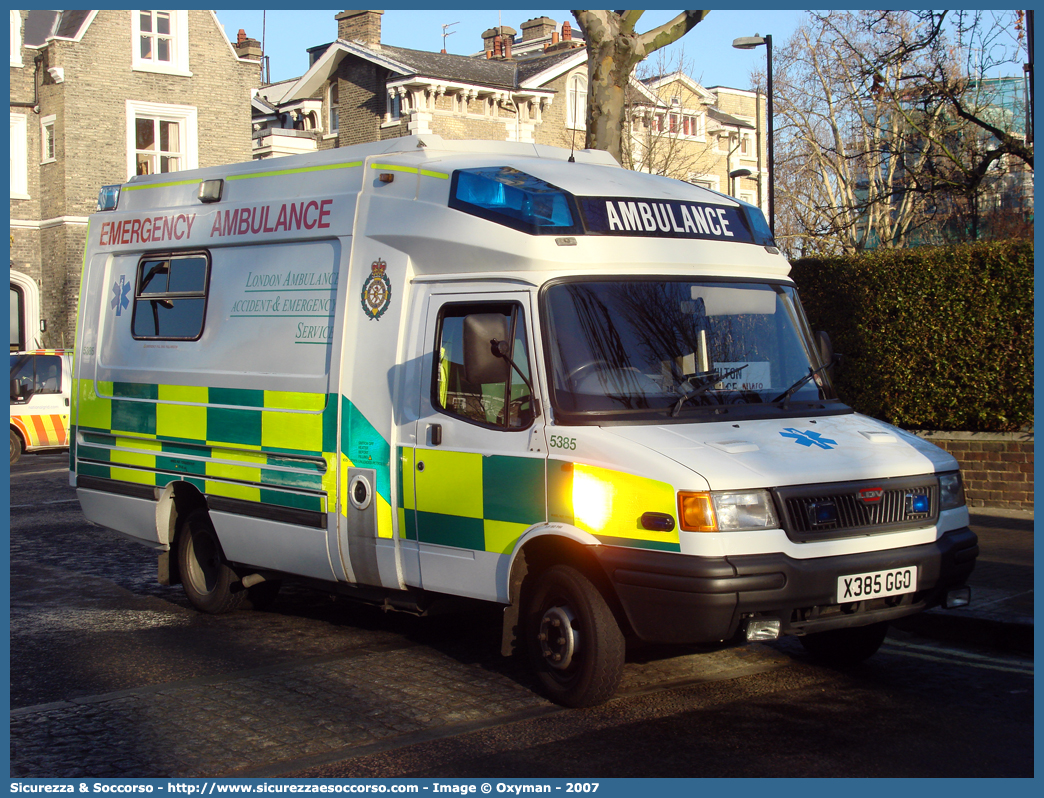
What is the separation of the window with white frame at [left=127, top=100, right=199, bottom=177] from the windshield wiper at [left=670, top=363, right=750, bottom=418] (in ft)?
98.2

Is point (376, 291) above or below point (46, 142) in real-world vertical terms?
below

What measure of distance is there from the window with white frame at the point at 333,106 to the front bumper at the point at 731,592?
42.9m

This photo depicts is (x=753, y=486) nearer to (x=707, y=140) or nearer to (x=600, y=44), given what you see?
(x=600, y=44)

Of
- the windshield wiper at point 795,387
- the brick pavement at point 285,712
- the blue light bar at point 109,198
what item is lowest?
the brick pavement at point 285,712

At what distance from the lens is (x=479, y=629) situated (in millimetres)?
8016

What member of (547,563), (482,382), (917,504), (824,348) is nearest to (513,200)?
(482,382)

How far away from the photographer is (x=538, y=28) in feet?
182

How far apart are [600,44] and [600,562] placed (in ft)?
31.7

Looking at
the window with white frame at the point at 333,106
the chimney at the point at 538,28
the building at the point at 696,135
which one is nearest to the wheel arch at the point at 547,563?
the building at the point at 696,135

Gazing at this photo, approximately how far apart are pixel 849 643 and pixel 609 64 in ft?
29.7

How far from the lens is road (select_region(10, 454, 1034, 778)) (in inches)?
208

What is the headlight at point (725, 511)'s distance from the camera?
217 inches

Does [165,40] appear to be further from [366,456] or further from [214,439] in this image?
[366,456]

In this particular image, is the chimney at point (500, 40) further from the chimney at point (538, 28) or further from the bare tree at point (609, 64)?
the bare tree at point (609, 64)
